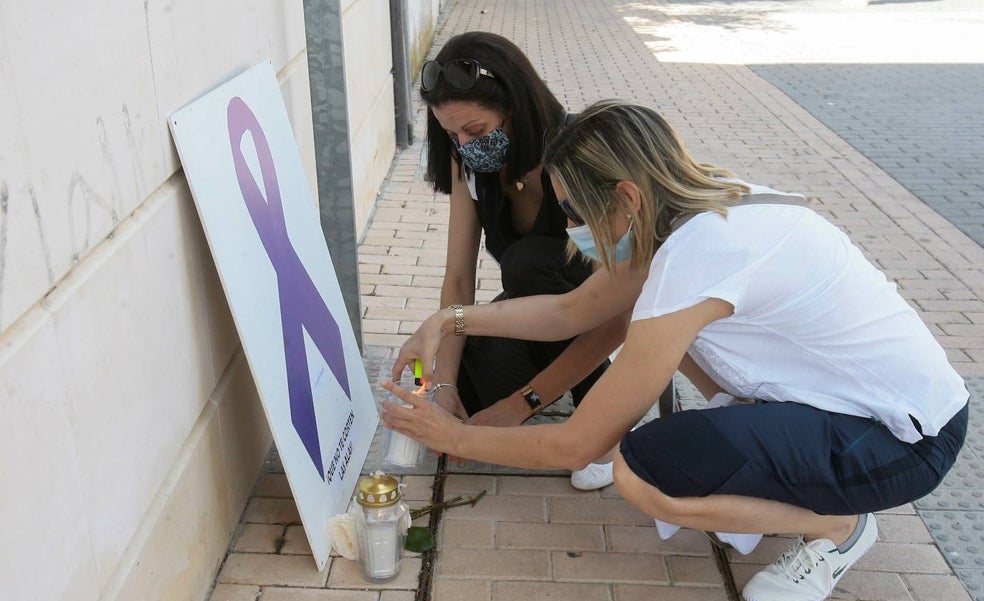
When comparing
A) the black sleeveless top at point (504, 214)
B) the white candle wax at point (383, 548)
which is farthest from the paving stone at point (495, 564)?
the black sleeveless top at point (504, 214)

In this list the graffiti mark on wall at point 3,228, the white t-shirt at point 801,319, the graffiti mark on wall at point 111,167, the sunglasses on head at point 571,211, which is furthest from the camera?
the sunglasses on head at point 571,211

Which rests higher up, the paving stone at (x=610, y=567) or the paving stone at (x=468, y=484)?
the paving stone at (x=610, y=567)

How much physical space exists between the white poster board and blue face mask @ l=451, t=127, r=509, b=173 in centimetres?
52

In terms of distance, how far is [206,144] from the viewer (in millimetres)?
2236

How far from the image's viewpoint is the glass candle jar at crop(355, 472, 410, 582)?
235cm

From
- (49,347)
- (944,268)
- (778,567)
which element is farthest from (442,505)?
(944,268)

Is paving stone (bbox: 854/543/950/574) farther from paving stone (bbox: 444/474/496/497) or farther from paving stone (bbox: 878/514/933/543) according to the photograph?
paving stone (bbox: 444/474/496/497)

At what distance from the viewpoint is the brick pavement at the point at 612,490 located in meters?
2.49

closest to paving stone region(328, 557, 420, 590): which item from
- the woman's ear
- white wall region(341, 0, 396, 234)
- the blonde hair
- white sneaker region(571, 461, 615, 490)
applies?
white sneaker region(571, 461, 615, 490)

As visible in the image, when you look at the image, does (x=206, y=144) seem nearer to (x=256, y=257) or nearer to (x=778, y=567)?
(x=256, y=257)

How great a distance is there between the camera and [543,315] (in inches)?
106

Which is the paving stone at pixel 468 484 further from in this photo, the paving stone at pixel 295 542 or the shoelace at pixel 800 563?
the shoelace at pixel 800 563

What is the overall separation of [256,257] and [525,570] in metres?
1.04

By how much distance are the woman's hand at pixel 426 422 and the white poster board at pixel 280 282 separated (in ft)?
0.86
